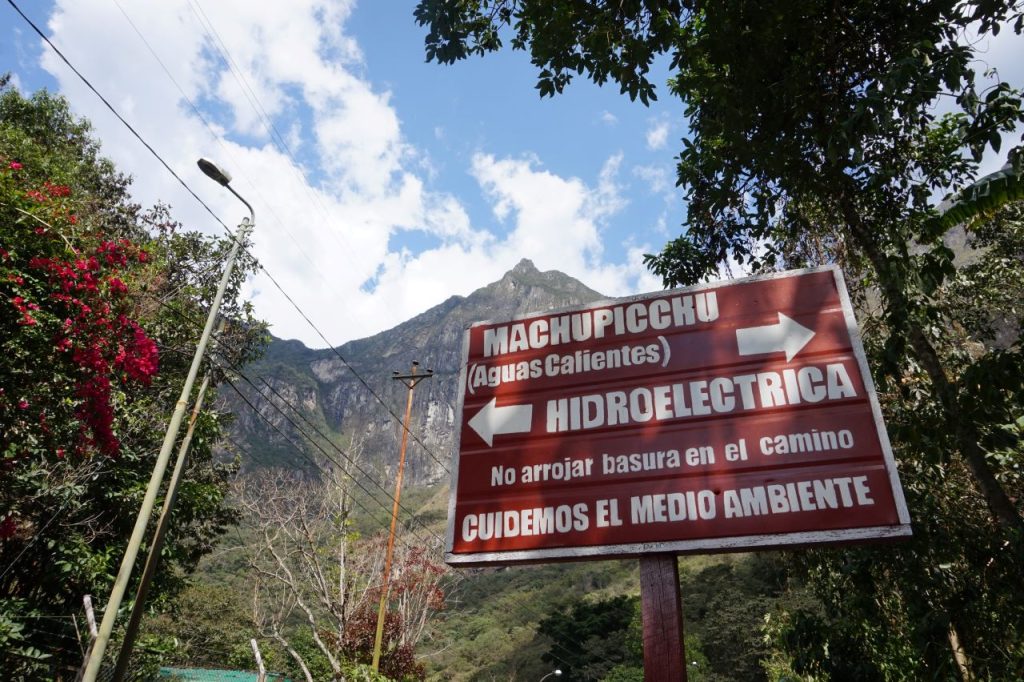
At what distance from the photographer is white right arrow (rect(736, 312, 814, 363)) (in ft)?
12.4

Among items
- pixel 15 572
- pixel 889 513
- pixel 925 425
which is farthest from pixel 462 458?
pixel 15 572

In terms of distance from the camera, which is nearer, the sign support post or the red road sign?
the sign support post

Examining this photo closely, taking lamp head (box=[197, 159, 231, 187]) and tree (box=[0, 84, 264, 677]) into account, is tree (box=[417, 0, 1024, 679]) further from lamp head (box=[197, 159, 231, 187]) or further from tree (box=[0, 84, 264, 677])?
tree (box=[0, 84, 264, 677])

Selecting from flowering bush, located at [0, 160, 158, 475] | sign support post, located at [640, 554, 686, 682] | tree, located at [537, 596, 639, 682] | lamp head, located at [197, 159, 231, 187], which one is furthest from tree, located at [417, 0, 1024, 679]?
tree, located at [537, 596, 639, 682]

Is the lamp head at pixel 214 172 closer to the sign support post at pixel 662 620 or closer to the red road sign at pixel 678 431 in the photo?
the red road sign at pixel 678 431

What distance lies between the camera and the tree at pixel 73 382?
890 cm

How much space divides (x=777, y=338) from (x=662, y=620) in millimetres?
1881

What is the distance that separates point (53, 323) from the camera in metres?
8.82

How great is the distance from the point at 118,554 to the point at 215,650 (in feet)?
96.7

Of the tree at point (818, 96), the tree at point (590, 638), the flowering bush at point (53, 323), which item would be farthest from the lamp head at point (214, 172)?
the tree at point (590, 638)

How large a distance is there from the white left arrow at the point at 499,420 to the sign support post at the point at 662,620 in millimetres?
1214

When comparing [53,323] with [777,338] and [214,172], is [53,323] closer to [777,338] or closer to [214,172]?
[214,172]

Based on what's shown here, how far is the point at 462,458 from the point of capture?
13.7 feet

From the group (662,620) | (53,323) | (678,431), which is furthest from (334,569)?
(662,620)
